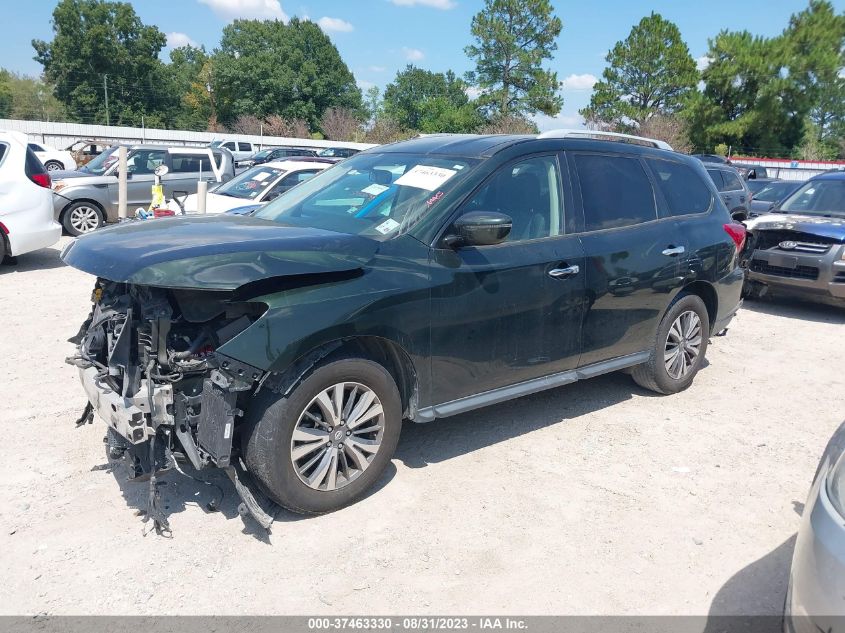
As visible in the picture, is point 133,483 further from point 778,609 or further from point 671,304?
point 671,304

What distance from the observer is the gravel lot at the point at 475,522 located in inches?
120

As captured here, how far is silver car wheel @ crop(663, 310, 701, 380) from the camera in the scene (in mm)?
5406

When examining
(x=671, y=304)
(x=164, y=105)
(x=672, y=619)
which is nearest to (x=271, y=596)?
(x=672, y=619)

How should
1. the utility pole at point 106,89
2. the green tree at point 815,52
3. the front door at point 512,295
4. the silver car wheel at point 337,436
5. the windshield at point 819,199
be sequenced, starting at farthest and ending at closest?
1. the utility pole at point 106,89
2. the green tree at point 815,52
3. the windshield at point 819,199
4. the front door at point 512,295
5. the silver car wheel at point 337,436

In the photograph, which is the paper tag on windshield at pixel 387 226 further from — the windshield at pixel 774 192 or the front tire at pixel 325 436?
the windshield at pixel 774 192

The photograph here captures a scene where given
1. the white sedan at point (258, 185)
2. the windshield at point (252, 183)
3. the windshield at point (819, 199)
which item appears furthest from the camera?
the windshield at point (252, 183)

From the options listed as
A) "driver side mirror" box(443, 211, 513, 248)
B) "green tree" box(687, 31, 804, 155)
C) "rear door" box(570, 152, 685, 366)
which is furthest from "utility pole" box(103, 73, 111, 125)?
"driver side mirror" box(443, 211, 513, 248)

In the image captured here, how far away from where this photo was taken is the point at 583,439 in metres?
4.69

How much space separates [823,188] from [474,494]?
27.5 ft

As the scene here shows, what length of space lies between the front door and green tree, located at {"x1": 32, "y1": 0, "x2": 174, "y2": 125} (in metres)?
70.6

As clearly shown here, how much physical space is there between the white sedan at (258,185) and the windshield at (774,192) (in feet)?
33.3

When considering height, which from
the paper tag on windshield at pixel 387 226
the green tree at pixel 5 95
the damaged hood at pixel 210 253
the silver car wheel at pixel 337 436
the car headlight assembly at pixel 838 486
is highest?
the green tree at pixel 5 95

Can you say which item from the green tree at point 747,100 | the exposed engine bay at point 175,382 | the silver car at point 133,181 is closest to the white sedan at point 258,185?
the silver car at point 133,181

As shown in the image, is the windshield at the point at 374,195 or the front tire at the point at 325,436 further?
the windshield at the point at 374,195
